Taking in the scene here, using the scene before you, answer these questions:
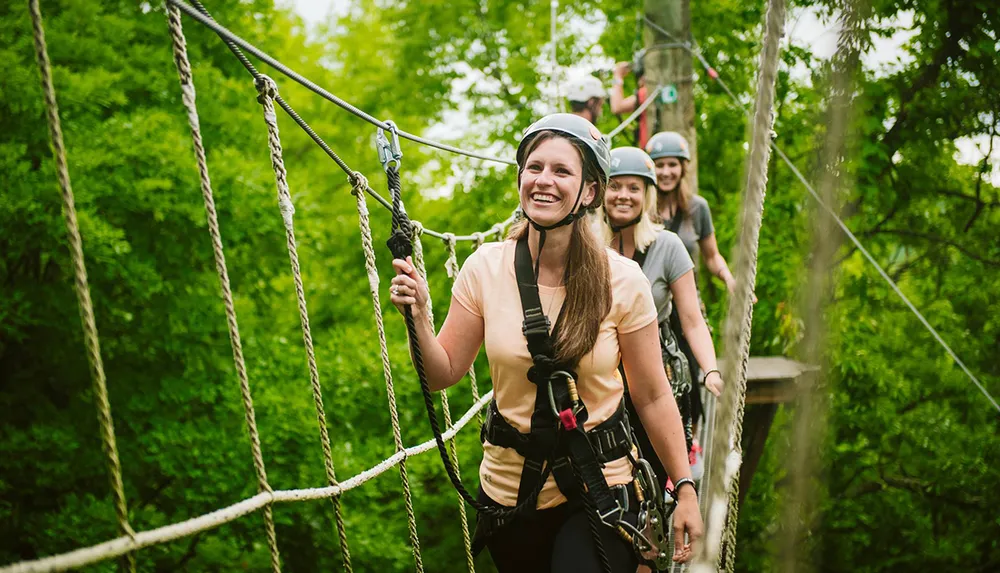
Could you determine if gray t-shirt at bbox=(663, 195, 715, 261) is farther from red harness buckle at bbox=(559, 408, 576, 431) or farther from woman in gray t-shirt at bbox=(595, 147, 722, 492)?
red harness buckle at bbox=(559, 408, 576, 431)

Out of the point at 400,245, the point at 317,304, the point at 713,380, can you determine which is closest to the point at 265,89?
the point at 400,245

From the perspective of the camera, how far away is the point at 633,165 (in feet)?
9.23

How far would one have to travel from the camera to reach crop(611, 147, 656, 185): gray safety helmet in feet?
9.14

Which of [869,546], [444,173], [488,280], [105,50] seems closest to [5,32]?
[105,50]

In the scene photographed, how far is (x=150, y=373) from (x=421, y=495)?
261 centimetres

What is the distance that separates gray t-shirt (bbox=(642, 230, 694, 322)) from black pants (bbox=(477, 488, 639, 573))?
0.98 meters

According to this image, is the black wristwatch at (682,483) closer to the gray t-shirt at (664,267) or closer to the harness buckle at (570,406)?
the harness buckle at (570,406)

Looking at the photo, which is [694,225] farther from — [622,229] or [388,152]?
[388,152]

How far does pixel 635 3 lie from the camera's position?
9.21 metres

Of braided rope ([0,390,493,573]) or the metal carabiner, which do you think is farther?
the metal carabiner

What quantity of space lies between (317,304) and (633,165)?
701cm

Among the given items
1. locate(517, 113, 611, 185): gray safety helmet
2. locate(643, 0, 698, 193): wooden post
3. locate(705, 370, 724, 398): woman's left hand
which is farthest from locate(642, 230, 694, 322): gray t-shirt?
locate(643, 0, 698, 193): wooden post

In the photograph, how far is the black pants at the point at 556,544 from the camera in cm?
166

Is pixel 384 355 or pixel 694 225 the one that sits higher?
pixel 694 225
